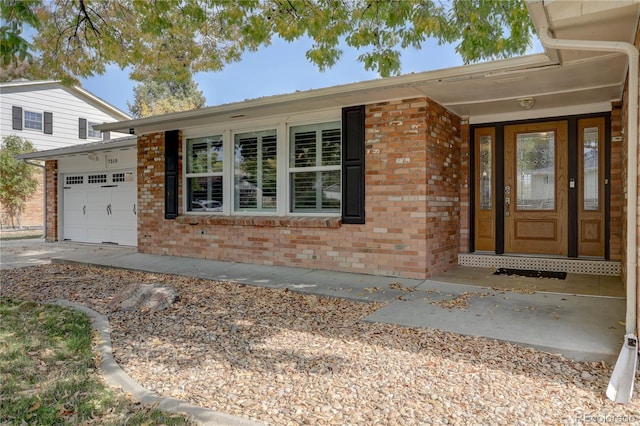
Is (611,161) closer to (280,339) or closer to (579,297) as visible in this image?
(579,297)

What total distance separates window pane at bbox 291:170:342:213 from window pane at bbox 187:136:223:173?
1728mm

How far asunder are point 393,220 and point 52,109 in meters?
17.2

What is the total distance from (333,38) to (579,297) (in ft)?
16.7

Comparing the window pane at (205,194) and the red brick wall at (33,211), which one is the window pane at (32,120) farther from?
the window pane at (205,194)

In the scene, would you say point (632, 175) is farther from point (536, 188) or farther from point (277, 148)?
point (277, 148)

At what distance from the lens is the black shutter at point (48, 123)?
17.1m

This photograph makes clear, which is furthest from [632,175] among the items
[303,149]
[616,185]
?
[303,149]

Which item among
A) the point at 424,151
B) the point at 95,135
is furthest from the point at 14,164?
the point at 424,151

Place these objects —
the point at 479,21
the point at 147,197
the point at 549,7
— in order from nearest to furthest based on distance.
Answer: the point at 549,7 < the point at 479,21 < the point at 147,197

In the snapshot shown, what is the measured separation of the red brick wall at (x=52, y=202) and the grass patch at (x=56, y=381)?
347 inches

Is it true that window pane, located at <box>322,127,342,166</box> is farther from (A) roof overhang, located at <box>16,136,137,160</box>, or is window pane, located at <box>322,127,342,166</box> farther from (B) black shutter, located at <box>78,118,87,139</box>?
(B) black shutter, located at <box>78,118,87,139</box>

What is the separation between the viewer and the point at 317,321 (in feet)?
13.5

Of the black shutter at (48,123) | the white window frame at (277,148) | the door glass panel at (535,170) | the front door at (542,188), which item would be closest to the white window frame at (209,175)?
the white window frame at (277,148)

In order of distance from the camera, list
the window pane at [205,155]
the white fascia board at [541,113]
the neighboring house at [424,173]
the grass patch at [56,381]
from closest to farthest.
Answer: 1. the grass patch at [56,381]
2. the neighboring house at [424,173]
3. the white fascia board at [541,113]
4. the window pane at [205,155]
